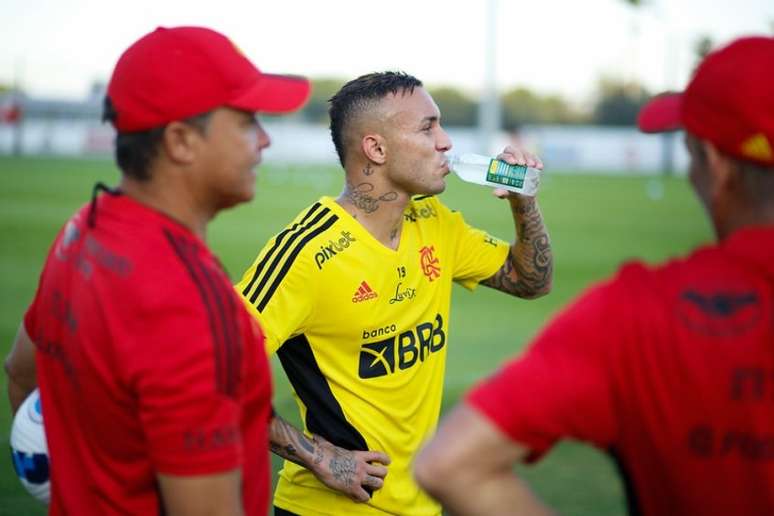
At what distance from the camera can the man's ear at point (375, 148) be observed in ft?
15.0

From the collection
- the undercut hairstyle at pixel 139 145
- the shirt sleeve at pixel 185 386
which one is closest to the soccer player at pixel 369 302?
the undercut hairstyle at pixel 139 145

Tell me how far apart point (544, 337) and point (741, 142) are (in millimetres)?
608

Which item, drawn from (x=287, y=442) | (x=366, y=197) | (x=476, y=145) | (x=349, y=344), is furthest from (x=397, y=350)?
(x=476, y=145)

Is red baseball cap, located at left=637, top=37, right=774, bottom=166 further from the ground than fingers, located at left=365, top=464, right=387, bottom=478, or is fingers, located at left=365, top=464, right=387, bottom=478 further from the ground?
red baseball cap, located at left=637, top=37, right=774, bottom=166

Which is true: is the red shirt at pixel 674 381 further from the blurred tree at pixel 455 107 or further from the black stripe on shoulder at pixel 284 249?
the blurred tree at pixel 455 107

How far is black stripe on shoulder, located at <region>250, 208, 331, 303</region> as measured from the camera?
4.04 metres

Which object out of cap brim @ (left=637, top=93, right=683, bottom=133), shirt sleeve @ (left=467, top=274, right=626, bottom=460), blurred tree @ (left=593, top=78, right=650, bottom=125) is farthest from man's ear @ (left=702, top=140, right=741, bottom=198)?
blurred tree @ (left=593, top=78, right=650, bottom=125)

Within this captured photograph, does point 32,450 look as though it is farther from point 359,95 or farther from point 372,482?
point 359,95

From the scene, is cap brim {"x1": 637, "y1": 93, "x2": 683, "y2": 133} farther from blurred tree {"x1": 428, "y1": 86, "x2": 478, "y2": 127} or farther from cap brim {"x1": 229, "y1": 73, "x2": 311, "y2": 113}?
blurred tree {"x1": 428, "y1": 86, "x2": 478, "y2": 127}

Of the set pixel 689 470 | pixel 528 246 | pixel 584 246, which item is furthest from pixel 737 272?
pixel 584 246

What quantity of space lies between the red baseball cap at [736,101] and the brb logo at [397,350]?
6.89 feet

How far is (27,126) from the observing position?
49969 mm

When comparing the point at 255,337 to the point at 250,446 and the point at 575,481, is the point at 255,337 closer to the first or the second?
the point at 250,446

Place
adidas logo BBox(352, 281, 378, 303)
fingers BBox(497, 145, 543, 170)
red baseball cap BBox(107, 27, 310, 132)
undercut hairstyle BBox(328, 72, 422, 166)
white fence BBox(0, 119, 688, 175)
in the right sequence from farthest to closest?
white fence BBox(0, 119, 688, 175), undercut hairstyle BBox(328, 72, 422, 166), fingers BBox(497, 145, 543, 170), adidas logo BBox(352, 281, 378, 303), red baseball cap BBox(107, 27, 310, 132)
